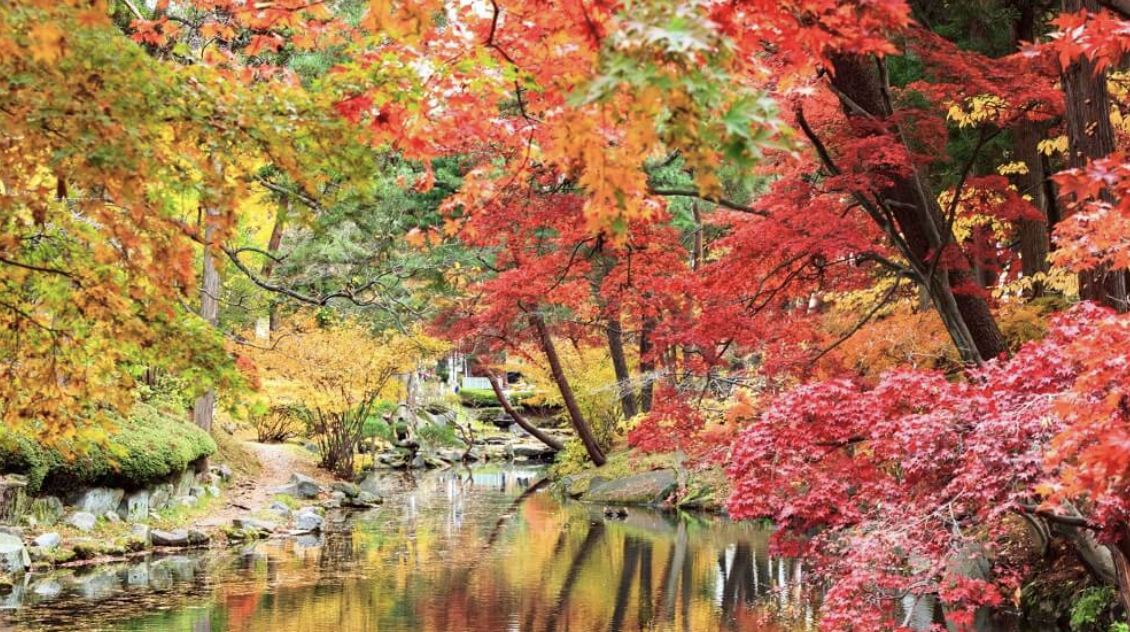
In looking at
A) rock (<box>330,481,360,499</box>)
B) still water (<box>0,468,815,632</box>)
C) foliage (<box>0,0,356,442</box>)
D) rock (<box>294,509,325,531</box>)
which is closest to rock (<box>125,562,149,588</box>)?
still water (<box>0,468,815,632</box>)

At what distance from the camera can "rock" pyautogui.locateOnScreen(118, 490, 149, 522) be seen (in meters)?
13.5

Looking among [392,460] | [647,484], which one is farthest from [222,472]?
[392,460]

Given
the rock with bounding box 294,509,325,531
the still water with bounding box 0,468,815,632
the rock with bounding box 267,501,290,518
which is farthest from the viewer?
the rock with bounding box 267,501,290,518

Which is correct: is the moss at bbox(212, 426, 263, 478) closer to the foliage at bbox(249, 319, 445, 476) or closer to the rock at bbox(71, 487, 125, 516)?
the foliage at bbox(249, 319, 445, 476)

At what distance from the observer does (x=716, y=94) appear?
8.50ft

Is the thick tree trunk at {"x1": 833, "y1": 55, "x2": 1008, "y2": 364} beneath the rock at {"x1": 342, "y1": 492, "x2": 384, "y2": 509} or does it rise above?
above

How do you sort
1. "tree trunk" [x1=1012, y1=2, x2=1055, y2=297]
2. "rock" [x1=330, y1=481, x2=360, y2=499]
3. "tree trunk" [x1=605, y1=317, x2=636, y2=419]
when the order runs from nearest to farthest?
"tree trunk" [x1=1012, y1=2, x2=1055, y2=297] < "rock" [x1=330, y1=481, x2=360, y2=499] < "tree trunk" [x1=605, y1=317, x2=636, y2=419]

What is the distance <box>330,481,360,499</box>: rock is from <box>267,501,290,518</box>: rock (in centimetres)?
254

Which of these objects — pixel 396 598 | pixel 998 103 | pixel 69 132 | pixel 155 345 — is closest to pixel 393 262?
pixel 396 598

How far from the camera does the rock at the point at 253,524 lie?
48.2 ft

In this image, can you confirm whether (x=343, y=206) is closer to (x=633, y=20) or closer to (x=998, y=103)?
(x=998, y=103)

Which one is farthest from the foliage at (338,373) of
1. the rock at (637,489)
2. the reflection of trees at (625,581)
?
the reflection of trees at (625,581)

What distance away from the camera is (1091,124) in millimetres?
7664

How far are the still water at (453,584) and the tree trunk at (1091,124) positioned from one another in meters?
3.76
